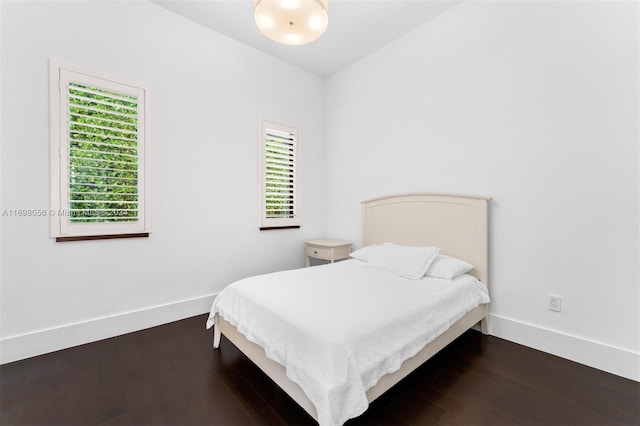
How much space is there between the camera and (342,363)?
1.26 m

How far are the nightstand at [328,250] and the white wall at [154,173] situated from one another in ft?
0.74

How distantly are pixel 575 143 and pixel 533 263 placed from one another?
0.92 metres

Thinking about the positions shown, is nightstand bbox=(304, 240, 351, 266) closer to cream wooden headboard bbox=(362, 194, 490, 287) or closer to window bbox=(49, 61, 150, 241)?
cream wooden headboard bbox=(362, 194, 490, 287)

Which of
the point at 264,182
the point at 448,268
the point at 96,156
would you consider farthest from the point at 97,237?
the point at 448,268

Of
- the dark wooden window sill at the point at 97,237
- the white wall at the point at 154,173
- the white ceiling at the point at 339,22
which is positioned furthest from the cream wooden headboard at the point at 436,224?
the dark wooden window sill at the point at 97,237

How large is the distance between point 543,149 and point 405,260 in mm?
1339

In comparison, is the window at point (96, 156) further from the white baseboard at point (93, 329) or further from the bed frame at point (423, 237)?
the bed frame at point (423, 237)

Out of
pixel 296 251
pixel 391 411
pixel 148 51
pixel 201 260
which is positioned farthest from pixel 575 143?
pixel 148 51

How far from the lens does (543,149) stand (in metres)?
2.18

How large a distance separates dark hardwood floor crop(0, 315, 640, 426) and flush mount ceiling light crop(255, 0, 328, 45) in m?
2.24

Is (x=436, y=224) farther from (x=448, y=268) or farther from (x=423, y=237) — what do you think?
(x=448, y=268)

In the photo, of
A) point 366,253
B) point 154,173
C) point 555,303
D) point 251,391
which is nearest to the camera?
point 251,391

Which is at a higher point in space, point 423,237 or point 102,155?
point 102,155

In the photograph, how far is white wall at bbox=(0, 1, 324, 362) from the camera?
2055mm
